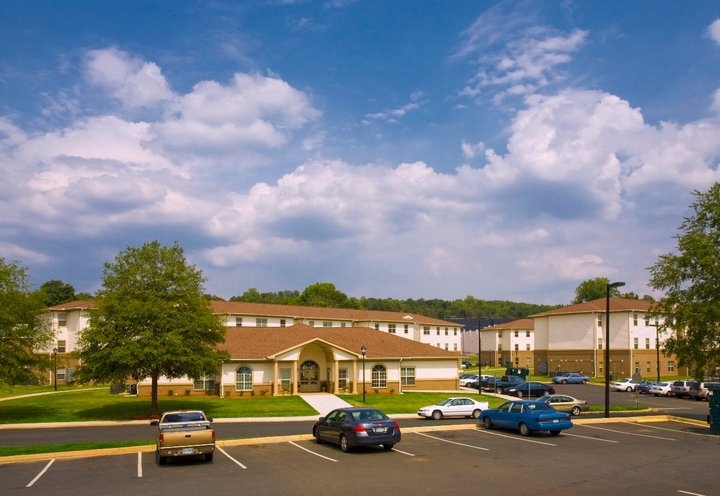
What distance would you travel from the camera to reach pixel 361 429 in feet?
73.4

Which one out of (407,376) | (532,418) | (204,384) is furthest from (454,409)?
(204,384)

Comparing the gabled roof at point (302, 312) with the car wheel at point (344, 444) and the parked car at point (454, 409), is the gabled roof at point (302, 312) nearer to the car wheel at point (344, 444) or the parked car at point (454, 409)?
the parked car at point (454, 409)

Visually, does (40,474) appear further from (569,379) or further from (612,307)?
(612,307)

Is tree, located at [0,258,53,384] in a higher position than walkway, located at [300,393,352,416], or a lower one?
higher

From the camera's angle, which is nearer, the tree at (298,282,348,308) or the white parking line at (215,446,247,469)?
the white parking line at (215,446,247,469)

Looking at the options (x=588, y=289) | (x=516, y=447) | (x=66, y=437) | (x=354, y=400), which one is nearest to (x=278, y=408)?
(x=354, y=400)

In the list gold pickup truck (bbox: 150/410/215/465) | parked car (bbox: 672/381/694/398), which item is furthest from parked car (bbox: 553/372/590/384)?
gold pickup truck (bbox: 150/410/215/465)

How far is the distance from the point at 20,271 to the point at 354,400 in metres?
23.7

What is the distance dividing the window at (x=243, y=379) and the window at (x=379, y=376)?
10.2 m

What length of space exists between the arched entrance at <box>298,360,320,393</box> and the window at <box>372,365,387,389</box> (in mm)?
4652

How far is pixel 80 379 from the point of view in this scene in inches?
1495

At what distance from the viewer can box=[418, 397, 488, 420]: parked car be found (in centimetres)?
3716

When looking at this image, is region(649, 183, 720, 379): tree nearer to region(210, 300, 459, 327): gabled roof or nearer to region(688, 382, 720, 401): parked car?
region(688, 382, 720, 401): parked car

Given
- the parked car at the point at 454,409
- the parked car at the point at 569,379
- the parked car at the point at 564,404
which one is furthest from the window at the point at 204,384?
the parked car at the point at 569,379
